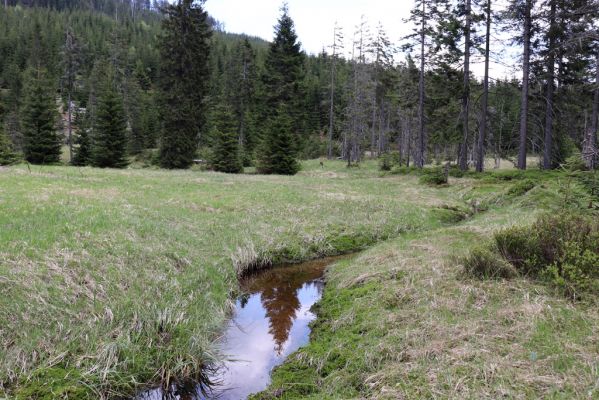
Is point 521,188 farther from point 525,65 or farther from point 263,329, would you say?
point 263,329

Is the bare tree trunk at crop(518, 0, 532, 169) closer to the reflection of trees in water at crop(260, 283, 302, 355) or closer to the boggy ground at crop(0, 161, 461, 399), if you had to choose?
the boggy ground at crop(0, 161, 461, 399)

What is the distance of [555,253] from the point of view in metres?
7.11

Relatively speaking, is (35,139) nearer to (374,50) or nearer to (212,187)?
(212,187)

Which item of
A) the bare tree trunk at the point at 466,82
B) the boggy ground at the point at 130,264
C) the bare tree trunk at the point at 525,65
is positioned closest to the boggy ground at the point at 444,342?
the boggy ground at the point at 130,264

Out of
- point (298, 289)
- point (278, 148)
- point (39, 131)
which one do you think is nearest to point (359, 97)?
point (278, 148)

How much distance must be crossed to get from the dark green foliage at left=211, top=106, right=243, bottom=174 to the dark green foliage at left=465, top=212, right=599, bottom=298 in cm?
2908

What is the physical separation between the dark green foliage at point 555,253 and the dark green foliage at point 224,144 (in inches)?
1145

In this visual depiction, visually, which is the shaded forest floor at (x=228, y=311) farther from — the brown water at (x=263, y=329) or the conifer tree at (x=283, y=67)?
the conifer tree at (x=283, y=67)

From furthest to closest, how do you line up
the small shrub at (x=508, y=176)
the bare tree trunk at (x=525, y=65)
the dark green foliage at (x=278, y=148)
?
1. the dark green foliage at (x=278, y=148)
2. the bare tree trunk at (x=525, y=65)
3. the small shrub at (x=508, y=176)

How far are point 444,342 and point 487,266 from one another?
2.79 meters

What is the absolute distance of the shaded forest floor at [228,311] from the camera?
482 centimetres

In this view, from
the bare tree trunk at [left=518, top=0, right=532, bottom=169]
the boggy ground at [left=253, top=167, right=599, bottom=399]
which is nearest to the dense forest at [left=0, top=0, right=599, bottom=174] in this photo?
the bare tree trunk at [left=518, top=0, right=532, bottom=169]

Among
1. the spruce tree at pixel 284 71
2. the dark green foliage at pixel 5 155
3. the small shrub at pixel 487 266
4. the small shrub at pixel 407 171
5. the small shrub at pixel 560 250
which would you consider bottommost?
the small shrub at pixel 487 266

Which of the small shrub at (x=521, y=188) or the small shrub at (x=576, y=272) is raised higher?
the small shrub at (x=521, y=188)
